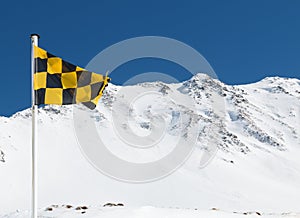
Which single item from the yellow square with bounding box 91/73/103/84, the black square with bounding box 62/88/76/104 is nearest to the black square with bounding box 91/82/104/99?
the yellow square with bounding box 91/73/103/84

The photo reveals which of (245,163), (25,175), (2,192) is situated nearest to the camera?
(2,192)

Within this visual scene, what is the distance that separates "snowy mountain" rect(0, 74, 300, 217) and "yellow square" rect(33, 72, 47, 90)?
3312 centimetres

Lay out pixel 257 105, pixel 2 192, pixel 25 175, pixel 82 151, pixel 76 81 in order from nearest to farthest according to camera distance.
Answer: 1. pixel 76 81
2. pixel 2 192
3. pixel 25 175
4. pixel 82 151
5. pixel 257 105

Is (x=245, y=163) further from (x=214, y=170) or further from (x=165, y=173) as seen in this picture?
(x=165, y=173)

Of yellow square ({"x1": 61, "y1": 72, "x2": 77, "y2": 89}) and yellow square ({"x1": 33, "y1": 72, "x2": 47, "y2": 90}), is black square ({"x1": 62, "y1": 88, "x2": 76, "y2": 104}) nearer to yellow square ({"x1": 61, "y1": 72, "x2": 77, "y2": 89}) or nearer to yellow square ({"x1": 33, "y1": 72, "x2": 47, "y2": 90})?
yellow square ({"x1": 61, "y1": 72, "x2": 77, "y2": 89})

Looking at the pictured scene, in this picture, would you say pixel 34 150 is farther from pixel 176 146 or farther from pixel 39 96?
pixel 176 146

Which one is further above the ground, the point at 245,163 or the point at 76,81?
the point at 245,163

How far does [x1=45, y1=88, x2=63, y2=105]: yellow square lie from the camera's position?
39.3 feet

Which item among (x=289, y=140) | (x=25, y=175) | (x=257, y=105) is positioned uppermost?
(x=257, y=105)

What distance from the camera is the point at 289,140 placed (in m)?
122

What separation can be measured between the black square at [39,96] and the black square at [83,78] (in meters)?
0.86

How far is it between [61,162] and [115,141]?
1599 cm

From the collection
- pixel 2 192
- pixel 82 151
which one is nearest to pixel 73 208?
pixel 2 192

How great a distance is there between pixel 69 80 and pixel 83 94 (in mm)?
529
